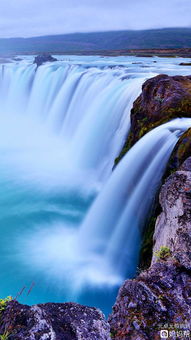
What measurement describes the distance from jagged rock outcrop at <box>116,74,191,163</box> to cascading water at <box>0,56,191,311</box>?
31.5 inches

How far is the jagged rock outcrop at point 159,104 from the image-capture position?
945cm

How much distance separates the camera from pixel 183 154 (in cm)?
679

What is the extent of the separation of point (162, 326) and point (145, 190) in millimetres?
5345

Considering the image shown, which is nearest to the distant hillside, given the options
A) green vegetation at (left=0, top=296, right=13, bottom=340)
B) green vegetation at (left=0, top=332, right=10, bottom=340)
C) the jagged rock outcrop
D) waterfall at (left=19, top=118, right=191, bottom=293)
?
the jagged rock outcrop

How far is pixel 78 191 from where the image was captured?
12.3m

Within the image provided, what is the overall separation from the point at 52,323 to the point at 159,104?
8.65 metres

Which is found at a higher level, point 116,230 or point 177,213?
point 177,213

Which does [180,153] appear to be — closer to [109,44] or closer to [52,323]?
[52,323]

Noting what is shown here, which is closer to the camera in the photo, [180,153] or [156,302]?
[156,302]

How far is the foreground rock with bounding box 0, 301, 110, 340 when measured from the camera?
2530mm

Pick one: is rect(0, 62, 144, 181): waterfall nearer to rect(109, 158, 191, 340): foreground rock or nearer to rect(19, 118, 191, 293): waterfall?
rect(19, 118, 191, 293): waterfall

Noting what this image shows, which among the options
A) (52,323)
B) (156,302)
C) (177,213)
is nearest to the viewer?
(52,323)

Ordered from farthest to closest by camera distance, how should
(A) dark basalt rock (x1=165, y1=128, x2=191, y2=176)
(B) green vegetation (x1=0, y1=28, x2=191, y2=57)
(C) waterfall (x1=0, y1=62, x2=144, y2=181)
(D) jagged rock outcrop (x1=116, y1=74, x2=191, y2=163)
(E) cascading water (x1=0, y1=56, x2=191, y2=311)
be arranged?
(B) green vegetation (x1=0, y1=28, x2=191, y2=57) < (C) waterfall (x1=0, y1=62, x2=144, y2=181) < (D) jagged rock outcrop (x1=116, y1=74, x2=191, y2=163) < (E) cascading water (x1=0, y1=56, x2=191, y2=311) < (A) dark basalt rock (x1=165, y1=128, x2=191, y2=176)


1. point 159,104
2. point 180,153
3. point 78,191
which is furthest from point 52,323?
point 78,191
